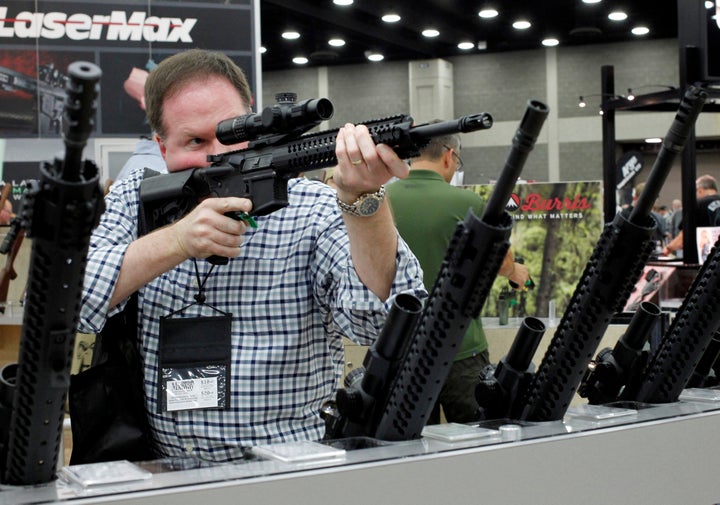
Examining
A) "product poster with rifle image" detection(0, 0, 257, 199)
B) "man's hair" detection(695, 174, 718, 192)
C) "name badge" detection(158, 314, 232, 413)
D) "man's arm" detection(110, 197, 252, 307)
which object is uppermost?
"product poster with rifle image" detection(0, 0, 257, 199)

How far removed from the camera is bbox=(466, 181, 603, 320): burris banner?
179 inches

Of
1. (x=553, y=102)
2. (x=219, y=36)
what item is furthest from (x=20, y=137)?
(x=553, y=102)

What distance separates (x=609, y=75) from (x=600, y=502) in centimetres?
524

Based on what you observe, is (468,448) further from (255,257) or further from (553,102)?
(553,102)

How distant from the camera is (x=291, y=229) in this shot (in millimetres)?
1486

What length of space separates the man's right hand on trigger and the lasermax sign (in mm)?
3123

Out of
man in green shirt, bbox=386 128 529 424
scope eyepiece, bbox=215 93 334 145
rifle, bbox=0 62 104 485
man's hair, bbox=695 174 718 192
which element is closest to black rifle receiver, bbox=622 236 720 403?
scope eyepiece, bbox=215 93 334 145

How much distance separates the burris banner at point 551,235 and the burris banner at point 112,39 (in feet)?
5.03

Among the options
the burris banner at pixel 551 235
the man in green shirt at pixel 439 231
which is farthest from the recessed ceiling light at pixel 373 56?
the man in green shirt at pixel 439 231

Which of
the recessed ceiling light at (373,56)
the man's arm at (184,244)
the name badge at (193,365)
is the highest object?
the recessed ceiling light at (373,56)

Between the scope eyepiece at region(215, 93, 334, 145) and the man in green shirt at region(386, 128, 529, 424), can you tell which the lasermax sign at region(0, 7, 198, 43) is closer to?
the man in green shirt at region(386, 128, 529, 424)

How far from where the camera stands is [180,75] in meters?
1.46

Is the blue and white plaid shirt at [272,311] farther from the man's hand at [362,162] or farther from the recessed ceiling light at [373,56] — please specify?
the recessed ceiling light at [373,56]

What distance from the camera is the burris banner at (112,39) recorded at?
13.8 feet
